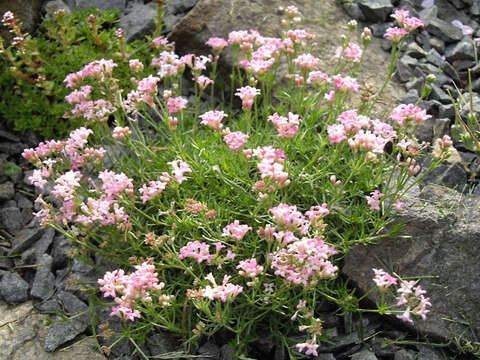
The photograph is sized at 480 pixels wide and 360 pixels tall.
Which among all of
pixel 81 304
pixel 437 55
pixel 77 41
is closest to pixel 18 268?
pixel 81 304

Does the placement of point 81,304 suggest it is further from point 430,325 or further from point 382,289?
point 430,325

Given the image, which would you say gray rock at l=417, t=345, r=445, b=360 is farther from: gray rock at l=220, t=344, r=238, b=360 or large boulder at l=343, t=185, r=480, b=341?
gray rock at l=220, t=344, r=238, b=360

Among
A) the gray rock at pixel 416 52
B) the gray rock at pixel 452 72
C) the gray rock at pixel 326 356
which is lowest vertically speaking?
the gray rock at pixel 326 356

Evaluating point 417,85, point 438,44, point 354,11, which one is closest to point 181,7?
point 354,11

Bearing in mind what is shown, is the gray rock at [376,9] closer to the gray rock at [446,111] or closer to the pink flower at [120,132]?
the gray rock at [446,111]

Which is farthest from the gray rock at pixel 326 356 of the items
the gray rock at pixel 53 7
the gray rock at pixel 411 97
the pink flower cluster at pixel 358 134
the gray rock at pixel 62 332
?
the gray rock at pixel 53 7

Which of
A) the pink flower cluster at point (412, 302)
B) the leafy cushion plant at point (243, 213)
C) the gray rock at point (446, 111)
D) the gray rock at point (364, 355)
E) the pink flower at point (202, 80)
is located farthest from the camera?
the gray rock at point (446, 111)

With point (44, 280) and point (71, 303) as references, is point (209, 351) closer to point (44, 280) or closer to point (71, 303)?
point (71, 303)
